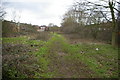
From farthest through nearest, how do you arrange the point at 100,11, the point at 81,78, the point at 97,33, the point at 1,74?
the point at 97,33, the point at 100,11, the point at 81,78, the point at 1,74

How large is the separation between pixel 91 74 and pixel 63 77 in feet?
4.77

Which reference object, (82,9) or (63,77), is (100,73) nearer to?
(63,77)

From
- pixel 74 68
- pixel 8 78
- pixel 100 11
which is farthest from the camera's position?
pixel 100 11

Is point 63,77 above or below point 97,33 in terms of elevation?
below

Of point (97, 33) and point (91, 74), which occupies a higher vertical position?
point (97, 33)

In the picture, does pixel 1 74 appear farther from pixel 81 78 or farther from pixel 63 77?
pixel 81 78

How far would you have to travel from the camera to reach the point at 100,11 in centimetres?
1459

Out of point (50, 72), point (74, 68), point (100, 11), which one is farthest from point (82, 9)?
point (50, 72)

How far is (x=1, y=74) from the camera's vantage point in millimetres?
4715

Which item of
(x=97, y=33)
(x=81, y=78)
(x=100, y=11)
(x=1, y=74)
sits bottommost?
(x=81, y=78)

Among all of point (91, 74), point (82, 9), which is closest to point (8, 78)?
point (91, 74)

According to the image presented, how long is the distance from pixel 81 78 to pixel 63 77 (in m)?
0.83

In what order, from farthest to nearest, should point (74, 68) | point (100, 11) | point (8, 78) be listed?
1. point (100, 11)
2. point (74, 68)
3. point (8, 78)

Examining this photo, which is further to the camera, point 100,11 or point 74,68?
point 100,11
